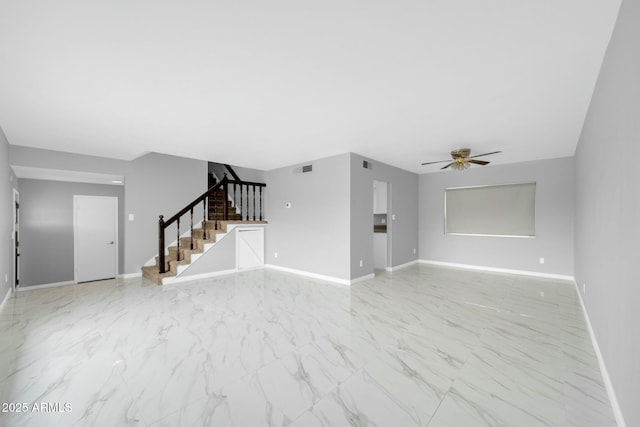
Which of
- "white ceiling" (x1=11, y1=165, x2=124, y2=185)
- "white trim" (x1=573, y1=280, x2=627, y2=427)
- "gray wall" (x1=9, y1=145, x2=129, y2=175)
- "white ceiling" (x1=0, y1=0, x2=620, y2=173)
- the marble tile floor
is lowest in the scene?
the marble tile floor

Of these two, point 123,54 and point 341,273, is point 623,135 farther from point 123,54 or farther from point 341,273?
point 341,273

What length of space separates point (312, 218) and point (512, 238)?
4683 millimetres

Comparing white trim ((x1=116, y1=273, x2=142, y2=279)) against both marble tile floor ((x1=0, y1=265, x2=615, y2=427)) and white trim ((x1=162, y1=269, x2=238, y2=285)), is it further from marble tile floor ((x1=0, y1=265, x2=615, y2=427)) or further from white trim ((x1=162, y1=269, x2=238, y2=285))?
marble tile floor ((x1=0, y1=265, x2=615, y2=427))

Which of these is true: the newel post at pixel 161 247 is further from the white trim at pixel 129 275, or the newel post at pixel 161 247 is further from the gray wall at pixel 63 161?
the gray wall at pixel 63 161

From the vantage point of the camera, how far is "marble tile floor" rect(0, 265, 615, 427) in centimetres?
177

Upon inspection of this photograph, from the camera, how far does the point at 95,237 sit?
19.5 feet

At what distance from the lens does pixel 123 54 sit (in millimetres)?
2025

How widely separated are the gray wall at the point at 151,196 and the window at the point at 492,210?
6779 mm

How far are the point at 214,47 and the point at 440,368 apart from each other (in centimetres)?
320

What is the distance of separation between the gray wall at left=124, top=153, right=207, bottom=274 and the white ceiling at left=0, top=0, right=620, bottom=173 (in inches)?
73.5

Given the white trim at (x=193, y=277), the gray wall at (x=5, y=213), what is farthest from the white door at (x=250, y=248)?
the gray wall at (x=5, y=213)

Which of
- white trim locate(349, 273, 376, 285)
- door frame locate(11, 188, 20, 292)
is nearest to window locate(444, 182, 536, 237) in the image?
white trim locate(349, 273, 376, 285)

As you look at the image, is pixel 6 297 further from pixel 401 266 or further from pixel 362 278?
pixel 401 266

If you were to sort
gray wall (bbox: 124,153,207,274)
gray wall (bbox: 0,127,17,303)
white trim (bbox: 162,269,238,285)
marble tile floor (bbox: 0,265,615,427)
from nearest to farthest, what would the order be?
1. marble tile floor (bbox: 0,265,615,427)
2. gray wall (bbox: 0,127,17,303)
3. white trim (bbox: 162,269,238,285)
4. gray wall (bbox: 124,153,207,274)
